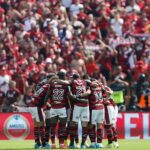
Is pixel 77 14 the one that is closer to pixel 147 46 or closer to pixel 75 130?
pixel 147 46

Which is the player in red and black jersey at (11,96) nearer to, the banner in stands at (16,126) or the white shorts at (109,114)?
the banner in stands at (16,126)

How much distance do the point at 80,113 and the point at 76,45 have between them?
9.46 metres

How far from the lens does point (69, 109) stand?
1006 inches

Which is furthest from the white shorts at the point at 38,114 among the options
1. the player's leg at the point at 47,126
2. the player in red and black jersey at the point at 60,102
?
the player in red and black jersey at the point at 60,102

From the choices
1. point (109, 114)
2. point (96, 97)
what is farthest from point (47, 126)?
point (109, 114)

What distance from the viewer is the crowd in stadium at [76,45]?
3216cm

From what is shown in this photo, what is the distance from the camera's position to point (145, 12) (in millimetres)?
37344

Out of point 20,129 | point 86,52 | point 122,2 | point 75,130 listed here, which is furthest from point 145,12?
point 75,130

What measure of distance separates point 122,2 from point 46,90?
13414 millimetres

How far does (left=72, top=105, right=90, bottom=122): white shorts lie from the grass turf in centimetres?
133

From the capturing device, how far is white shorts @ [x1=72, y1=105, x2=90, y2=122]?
25422mm

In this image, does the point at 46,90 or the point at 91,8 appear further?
the point at 91,8

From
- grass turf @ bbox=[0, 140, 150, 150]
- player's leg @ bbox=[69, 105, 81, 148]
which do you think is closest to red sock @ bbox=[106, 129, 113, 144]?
grass turf @ bbox=[0, 140, 150, 150]

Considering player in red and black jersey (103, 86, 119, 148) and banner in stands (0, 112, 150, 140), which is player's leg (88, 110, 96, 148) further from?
banner in stands (0, 112, 150, 140)
